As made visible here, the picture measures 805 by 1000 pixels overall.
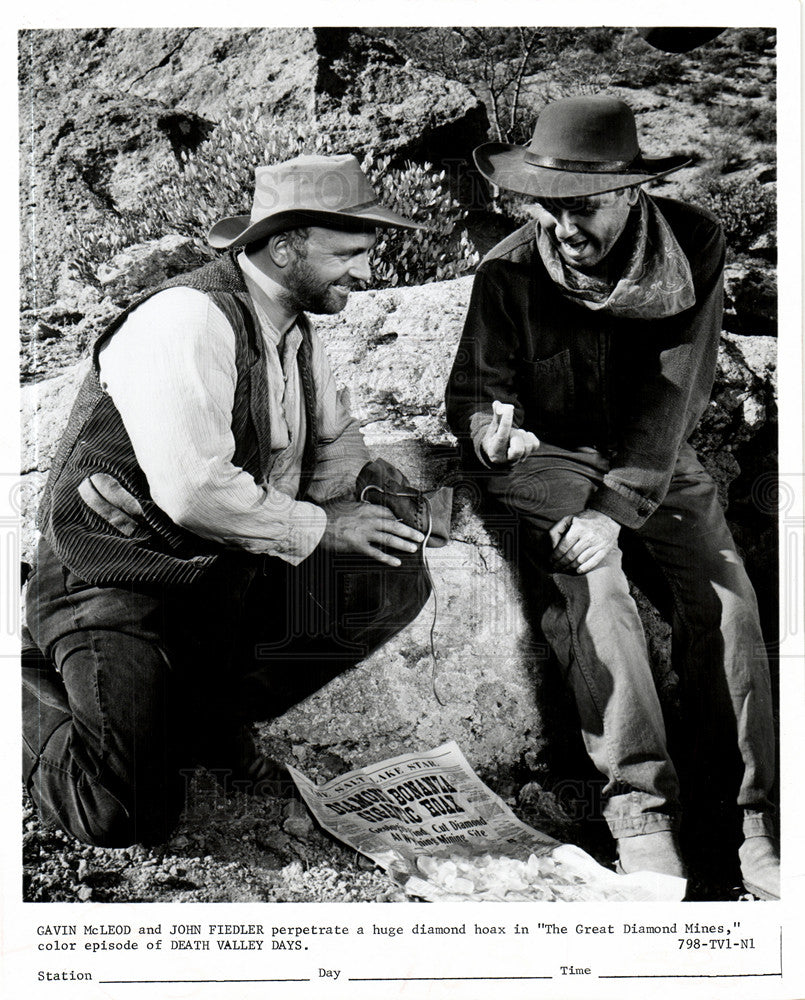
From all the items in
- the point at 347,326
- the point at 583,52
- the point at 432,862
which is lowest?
the point at 432,862

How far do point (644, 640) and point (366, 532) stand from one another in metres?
1.00

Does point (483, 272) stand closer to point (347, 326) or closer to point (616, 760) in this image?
point (347, 326)

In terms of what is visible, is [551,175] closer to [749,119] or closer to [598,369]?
[598,369]

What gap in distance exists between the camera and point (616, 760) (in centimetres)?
374

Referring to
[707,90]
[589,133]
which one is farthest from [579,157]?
[707,90]

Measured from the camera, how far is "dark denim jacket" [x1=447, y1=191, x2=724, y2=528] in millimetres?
3746

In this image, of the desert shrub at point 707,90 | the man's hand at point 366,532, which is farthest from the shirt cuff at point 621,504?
the desert shrub at point 707,90

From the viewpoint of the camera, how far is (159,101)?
3.89 metres

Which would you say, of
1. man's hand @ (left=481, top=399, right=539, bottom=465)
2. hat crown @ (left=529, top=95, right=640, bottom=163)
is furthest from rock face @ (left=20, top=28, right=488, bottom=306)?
man's hand @ (left=481, top=399, right=539, bottom=465)

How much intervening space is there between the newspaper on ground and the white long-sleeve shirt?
824mm

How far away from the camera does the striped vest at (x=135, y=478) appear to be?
3.60m

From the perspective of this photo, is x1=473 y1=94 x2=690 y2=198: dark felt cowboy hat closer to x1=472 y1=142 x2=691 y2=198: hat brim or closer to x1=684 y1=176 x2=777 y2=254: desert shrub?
x1=472 y1=142 x2=691 y2=198: hat brim

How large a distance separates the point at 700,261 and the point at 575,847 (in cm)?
203
